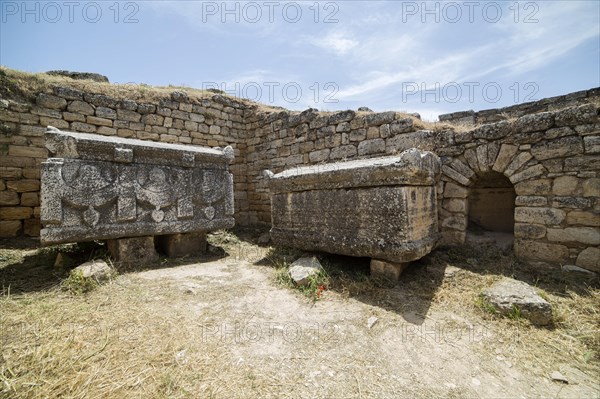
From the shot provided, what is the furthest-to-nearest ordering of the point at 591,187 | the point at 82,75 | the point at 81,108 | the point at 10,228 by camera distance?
the point at 82,75 < the point at 81,108 < the point at 10,228 < the point at 591,187

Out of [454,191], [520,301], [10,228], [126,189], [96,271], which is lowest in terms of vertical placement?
[520,301]

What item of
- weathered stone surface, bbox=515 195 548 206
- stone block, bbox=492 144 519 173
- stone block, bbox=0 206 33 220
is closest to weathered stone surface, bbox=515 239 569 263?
weathered stone surface, bbox=515 195 548 206

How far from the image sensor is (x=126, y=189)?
3.47 m

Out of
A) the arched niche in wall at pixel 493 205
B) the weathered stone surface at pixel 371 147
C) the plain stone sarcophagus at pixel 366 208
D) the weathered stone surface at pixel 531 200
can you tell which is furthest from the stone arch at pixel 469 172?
the weathered stone surface at pixel 371 147

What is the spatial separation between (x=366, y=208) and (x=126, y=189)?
2.90 metres

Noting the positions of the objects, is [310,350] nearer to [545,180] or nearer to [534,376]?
[534,376]

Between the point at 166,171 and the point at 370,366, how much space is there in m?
3.31

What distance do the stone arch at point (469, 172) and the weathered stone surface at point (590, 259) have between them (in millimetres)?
825

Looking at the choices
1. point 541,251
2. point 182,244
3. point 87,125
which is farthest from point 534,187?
point 87,125

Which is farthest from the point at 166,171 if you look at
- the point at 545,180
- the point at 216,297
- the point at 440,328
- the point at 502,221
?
the point at 502,221

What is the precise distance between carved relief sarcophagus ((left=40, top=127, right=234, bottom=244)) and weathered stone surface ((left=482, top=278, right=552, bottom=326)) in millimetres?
3428

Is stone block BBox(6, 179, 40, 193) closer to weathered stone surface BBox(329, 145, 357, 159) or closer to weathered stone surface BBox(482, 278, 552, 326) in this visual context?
weathered stone surface BBox(329, 145, 357, 159)

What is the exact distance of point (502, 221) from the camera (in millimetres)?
Answer: 4906

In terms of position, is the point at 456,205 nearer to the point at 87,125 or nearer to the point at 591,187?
the point at 591,187
